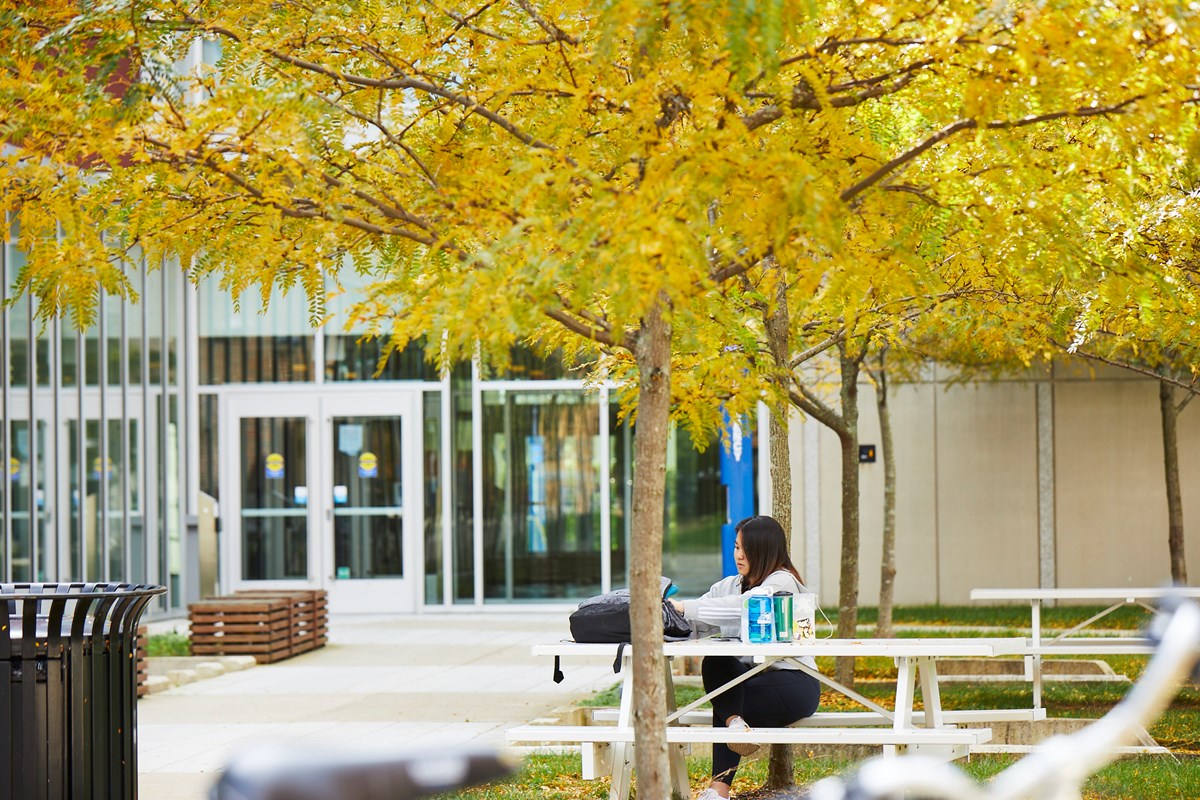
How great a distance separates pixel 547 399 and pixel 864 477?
4.28 metres

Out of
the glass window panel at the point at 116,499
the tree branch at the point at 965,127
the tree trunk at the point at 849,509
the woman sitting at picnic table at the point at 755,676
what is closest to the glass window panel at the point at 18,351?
the glass window panel at the point at 116,499

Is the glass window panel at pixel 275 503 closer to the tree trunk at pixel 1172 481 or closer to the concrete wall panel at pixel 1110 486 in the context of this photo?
the concrete wall panel at pixel 1110 486

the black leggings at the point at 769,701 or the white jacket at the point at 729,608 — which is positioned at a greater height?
the white jacket at the point at 729,608

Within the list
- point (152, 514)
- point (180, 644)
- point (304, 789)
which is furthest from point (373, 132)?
point (152, 514)

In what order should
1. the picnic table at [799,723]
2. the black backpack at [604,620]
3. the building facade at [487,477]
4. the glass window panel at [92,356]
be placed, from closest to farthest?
the picnic table at [799,723] → the black backpack at [604,620] → the glass window panel at [92,356] → the building facade at [487,477]

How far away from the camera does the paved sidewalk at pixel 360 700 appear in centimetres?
944

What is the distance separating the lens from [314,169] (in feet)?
16.6

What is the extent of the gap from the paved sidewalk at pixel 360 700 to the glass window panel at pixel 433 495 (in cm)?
316

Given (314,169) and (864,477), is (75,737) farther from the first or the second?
(864,477)

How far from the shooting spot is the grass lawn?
7504 mm

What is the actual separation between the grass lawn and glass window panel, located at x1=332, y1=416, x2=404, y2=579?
8269 mm

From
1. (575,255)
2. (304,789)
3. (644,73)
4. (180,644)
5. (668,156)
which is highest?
(644,73)

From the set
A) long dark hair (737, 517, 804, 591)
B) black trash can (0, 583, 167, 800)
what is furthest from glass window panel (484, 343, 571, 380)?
black trash can (0, 583, 167, 800)

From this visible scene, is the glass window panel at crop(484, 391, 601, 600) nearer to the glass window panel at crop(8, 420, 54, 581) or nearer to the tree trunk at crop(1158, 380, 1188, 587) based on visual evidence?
the glass window panel at crop(8, 420, 54, 581)
